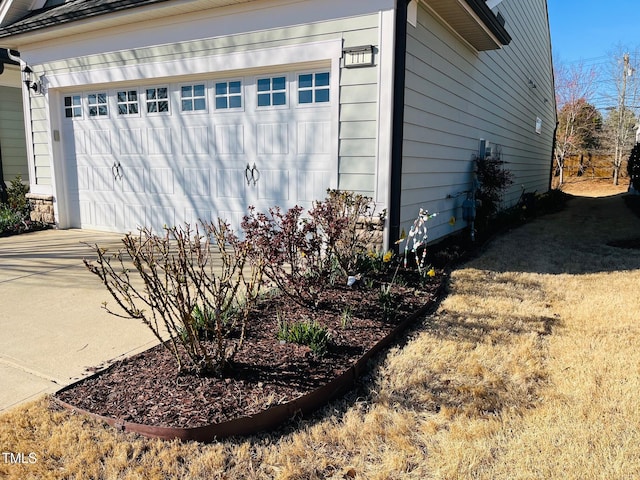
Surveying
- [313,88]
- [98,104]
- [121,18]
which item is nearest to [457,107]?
[313,88]

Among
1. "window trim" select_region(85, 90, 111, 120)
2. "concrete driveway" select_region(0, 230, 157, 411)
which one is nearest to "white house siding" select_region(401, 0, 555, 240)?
"concrete driveway" select_region(0, 230, 157, 411)

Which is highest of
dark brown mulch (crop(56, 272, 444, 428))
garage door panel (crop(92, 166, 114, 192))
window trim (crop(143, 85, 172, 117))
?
window trim (crop(143, 85, 172, 117))

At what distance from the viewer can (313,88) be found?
5824mm

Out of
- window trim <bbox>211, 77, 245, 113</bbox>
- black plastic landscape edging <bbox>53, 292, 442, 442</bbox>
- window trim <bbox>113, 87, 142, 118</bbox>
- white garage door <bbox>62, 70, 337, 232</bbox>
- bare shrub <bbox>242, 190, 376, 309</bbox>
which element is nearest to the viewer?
→ black plastic landscape edging <bbox>53, 292, 442, 442</bbox>

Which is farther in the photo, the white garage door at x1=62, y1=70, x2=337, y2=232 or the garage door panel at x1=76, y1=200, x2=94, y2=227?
the garage door panel at x1=76, y1=200, x2=94, y2=227

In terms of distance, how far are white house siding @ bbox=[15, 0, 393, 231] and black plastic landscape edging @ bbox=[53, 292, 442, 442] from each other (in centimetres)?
298

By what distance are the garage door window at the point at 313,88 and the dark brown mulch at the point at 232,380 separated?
10.0 feet

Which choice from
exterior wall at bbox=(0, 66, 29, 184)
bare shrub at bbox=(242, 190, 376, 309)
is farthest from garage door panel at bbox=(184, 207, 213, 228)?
exterior wall at bbox=(0, 66, 29, 184)

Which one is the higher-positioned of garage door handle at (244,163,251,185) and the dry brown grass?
garage door handle at (244,163,251,185)

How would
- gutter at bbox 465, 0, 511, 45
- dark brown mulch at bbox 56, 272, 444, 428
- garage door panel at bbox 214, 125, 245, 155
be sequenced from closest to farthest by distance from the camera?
dark brown mulch at bbox 56, 272, 444, 428
gutter at bbox 465, 0, 511, 45
garage door panel at bbox 214, 125, 245, 155

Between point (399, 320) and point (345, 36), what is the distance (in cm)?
332

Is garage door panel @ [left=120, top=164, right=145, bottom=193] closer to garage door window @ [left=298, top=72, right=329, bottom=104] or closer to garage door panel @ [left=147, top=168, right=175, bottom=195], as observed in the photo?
garage door panel @ [left=147, top=168, right=175, bottom=195]

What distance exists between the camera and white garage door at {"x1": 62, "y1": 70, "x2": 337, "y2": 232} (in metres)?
5.96

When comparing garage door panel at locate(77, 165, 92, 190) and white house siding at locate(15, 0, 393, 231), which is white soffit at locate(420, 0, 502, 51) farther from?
garage door panel at locate(77, 165, 92, 190)
